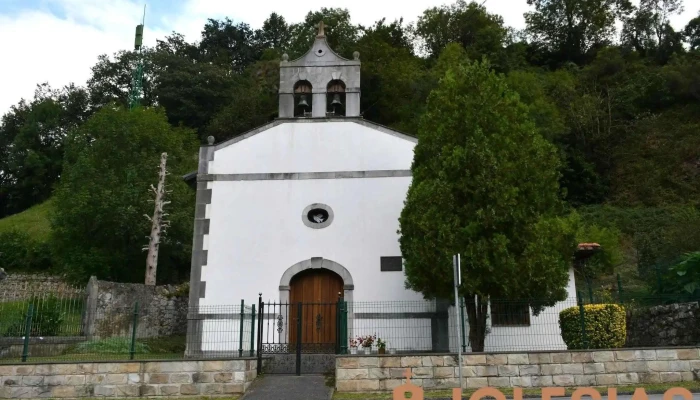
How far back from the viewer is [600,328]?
11727 millimetres

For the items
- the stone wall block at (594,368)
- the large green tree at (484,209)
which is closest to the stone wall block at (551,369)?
the stone wall block at (594,368)

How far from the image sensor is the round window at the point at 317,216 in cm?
1513

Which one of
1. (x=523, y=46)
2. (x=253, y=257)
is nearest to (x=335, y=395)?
(x=253, y=257)

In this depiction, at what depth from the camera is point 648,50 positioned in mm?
41500

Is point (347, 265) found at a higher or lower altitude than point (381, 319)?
higher

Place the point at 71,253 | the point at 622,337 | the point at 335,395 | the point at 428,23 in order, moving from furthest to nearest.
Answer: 1. the point at 428,23
2. the point at 71,253
3. the point at 622,337
4. the point at 335,395

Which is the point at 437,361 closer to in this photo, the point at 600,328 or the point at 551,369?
the point at 551,369

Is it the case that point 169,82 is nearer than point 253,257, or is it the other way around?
point 253,257

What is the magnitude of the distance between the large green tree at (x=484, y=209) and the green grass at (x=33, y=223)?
28585 millimetres

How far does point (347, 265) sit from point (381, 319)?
152cm

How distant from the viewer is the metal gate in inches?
486

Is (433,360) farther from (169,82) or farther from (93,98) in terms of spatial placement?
(93,98)

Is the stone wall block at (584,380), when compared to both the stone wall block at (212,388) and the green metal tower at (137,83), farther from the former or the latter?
the green metal tower at (137,83)

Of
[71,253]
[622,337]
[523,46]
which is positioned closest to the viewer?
[622,337]
